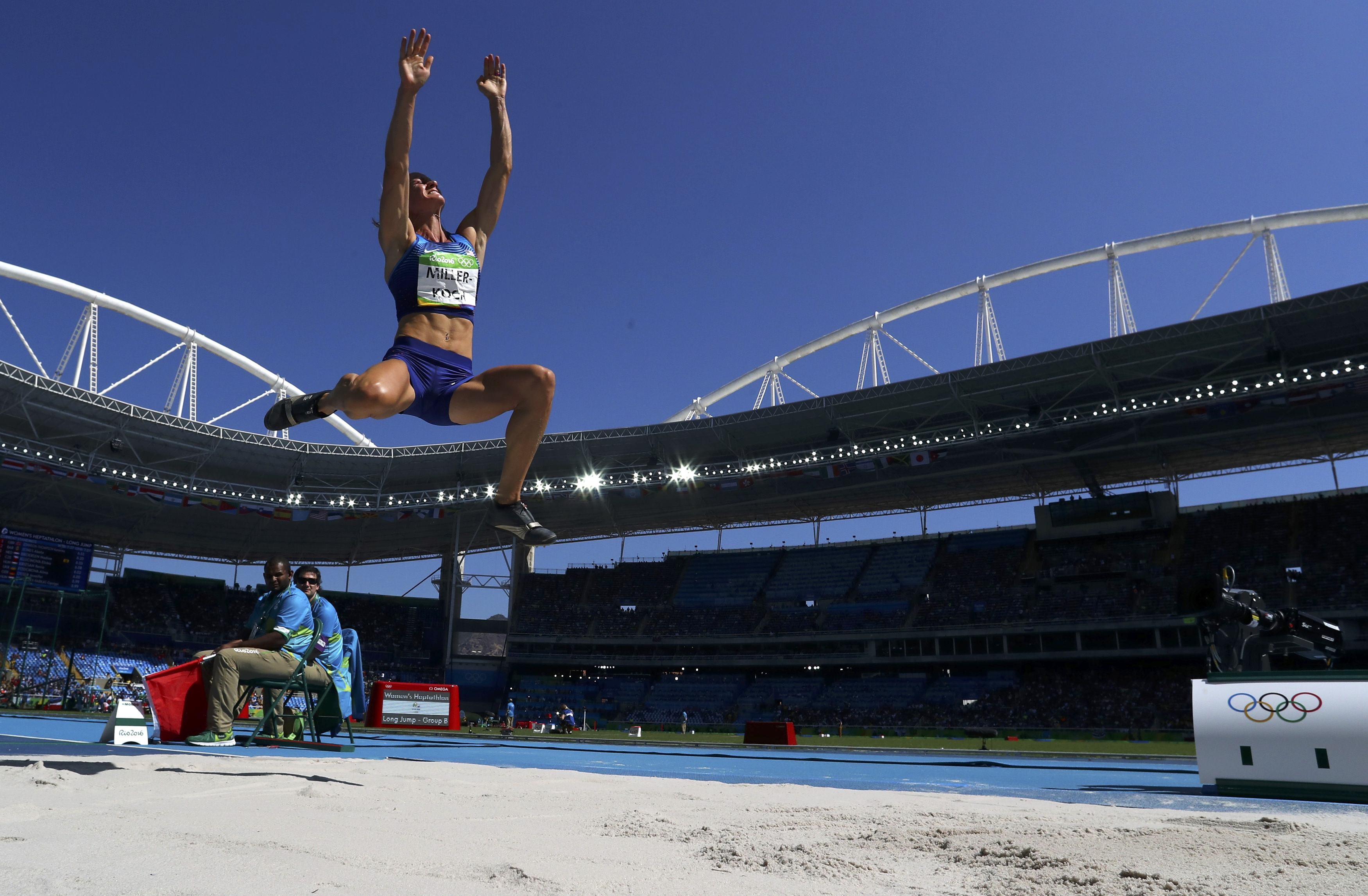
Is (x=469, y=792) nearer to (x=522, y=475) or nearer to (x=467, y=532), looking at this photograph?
(x=522, y=475)

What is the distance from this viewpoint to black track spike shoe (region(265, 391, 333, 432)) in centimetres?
467

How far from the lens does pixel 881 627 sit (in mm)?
36750

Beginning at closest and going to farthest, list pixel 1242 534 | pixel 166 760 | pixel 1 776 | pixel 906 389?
pixel 1 776
pixel 166 760
pixel 906 389
pixel 1242 534

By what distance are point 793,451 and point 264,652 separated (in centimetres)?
2984

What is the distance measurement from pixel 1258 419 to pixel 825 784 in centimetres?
3108

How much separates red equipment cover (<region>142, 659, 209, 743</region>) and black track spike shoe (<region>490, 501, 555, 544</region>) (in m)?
3.92

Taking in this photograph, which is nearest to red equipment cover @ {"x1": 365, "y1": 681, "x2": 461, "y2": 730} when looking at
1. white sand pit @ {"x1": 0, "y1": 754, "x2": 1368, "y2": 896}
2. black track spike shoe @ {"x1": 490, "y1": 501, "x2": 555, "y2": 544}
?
black track spike shoe @ {"x1": 490, "y1": 501, "x2": 555, "y2": 544}

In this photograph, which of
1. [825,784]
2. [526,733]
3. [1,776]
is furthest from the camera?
[526,733]

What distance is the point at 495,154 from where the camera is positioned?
→ 6.10 m

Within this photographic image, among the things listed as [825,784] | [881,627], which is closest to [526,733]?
[881,627]

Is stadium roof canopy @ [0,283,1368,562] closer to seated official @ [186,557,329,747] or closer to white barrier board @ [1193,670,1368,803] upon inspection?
white barrier board @ [1193,670,1368,803]

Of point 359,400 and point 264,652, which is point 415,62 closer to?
point 359,400

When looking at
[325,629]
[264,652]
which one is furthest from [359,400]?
[325,629]

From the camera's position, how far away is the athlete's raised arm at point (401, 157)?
512cm
